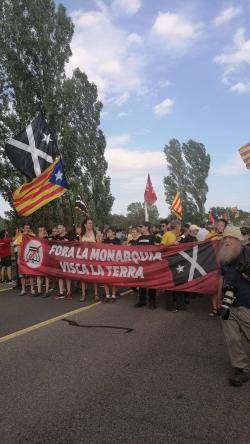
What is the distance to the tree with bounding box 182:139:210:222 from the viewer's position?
4716 cm

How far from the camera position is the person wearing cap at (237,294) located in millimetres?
4113

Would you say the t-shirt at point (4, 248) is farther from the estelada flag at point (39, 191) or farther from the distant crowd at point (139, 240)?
the estelada flag at point (39, 191)

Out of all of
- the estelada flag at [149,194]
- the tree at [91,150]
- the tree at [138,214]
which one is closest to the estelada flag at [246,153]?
the estelada flag at [149,194]

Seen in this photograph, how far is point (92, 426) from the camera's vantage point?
10.5 ft

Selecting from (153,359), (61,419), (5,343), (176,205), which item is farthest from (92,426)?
(176,205)

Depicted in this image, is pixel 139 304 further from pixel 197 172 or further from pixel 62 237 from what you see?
pixel 197 172

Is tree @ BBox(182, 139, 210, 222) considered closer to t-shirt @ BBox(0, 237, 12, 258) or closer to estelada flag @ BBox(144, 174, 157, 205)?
estelada flag @ BBox(144, 174, 157, 205)

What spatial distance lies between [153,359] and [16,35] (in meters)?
18.7

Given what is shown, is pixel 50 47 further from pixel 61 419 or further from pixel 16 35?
pixel 61 419

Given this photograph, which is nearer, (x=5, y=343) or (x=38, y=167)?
(x=5, y=343)

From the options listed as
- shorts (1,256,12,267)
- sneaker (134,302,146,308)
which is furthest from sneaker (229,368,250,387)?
shorts (1,256,12,267)

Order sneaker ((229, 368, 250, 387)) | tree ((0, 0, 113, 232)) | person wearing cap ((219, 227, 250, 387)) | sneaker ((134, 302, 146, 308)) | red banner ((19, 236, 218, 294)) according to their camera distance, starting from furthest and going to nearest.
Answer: tree ((0, 0, 113, 232)), sneaker ((134, 302, 146, 308)), red banner ((19, 236, 218, 294)), person wearing cap ((219, 227, 250, 387)), sneaker ((229, 368, 250, 387))

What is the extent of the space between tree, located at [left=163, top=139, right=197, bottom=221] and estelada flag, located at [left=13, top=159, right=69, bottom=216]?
3789 cm

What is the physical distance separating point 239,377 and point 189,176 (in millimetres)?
45806
